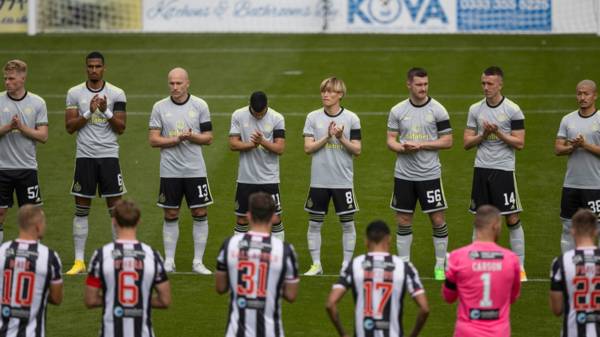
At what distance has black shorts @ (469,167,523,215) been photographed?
567 inches

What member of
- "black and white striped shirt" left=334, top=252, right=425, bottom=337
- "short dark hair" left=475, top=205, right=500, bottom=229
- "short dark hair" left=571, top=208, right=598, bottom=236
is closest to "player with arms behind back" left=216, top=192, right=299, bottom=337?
"black and white striped shirt" left=334, top=252, right=425, bottom=337

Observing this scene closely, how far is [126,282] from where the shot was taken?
32.0 feet

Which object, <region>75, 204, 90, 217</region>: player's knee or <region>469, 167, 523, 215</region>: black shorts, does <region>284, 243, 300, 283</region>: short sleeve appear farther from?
<region>75, 204, 90, 217</region>: player's knee

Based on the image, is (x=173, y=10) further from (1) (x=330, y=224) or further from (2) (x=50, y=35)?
(1) (x=330, y=224)

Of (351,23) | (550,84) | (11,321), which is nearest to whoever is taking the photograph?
(11,321)

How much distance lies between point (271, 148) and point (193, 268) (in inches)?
79.3

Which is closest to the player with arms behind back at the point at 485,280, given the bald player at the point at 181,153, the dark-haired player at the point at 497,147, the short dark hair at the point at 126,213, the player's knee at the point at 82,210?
the short dark hair at the point at 126,213

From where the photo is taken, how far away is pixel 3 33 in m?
33.2

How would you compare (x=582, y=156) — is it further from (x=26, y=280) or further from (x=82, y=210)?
(x=26, y=280)

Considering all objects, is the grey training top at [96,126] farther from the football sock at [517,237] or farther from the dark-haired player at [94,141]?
the football sock at [517,237]

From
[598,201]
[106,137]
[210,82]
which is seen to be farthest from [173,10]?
[598,201]

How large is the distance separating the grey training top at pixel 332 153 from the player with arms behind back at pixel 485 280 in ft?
16.0

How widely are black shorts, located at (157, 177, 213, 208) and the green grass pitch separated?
0.97 metres

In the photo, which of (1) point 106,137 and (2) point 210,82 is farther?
(2) point 210,82
